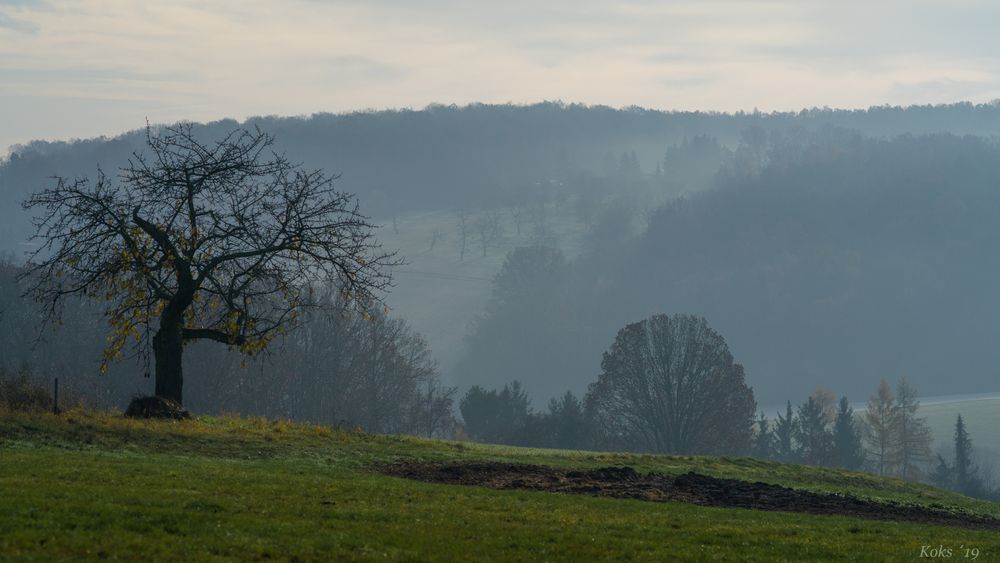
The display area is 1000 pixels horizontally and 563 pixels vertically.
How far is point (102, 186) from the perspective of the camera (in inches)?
1428

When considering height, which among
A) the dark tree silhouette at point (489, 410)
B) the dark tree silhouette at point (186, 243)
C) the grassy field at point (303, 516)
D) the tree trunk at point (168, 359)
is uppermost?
the dark tree silhouette at point (186, 243)

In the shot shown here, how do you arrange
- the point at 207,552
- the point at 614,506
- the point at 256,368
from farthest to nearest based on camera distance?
the point at 256,368 → the point at 614,506 → the point at 207,552

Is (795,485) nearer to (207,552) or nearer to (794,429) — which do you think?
(207,552)

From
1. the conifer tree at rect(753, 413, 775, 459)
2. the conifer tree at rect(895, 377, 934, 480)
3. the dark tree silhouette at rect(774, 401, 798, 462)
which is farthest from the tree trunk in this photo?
the conifer tree at rect(895, 377, 934, 480)

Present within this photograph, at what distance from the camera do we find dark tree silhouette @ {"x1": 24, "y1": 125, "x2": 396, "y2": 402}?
3538 cm

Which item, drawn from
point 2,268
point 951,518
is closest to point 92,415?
point 951,518

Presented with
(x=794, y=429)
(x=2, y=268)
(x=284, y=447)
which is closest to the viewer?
(x=284, y=447)

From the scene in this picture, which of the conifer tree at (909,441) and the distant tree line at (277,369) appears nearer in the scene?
the distant tree line at (277,369)

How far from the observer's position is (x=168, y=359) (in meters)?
36.1

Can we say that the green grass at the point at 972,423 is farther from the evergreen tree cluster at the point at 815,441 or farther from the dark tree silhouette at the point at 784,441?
the dark tree silhouette at the point at 784,441

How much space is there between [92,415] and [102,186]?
891 centimetres

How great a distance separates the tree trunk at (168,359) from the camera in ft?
118

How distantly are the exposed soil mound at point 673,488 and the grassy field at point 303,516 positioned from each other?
1.69m

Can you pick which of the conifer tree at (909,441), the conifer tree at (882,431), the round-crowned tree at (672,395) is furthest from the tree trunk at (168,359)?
the conifer tree at (909,441)
